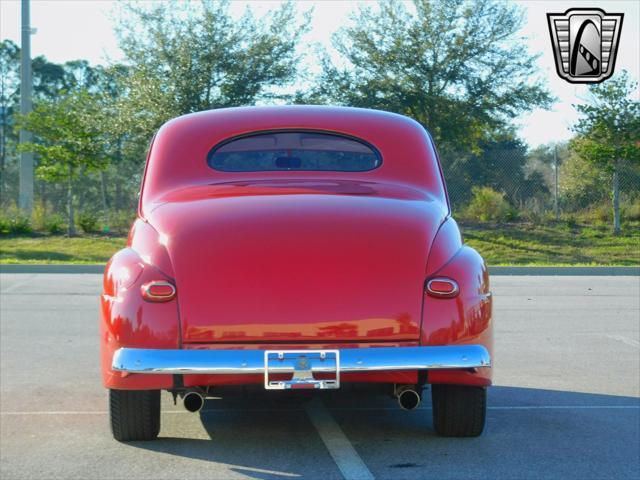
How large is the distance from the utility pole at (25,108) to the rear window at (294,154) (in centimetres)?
2431

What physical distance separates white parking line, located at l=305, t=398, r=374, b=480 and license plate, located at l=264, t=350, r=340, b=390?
0.46 meters

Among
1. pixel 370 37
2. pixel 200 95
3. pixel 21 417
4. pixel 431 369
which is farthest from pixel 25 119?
pixel 431 369

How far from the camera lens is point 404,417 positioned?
621 centimetres

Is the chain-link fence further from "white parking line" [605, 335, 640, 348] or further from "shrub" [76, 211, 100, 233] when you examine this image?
"white parking line" [605, 335, 640, 348]

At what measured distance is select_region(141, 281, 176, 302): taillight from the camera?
16.2ft

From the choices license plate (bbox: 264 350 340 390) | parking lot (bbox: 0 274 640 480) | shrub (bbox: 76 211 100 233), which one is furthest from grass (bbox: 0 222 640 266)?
license plate (bbox: 264 350 340 390)

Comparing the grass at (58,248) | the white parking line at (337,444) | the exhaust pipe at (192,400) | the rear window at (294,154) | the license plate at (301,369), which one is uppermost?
the rear window at (294,154)

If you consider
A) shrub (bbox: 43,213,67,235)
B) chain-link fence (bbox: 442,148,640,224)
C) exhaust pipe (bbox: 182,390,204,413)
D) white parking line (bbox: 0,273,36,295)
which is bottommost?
shrub (bbox: 43,213,67,235)

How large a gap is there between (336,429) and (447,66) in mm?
22973

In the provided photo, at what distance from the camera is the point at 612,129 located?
26.4m

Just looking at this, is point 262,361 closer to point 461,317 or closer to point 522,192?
point 461,317

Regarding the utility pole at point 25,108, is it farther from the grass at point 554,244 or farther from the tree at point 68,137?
the grass at point 554,244

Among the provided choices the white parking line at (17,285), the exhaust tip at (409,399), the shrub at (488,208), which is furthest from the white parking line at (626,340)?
the shrub at (488,208)

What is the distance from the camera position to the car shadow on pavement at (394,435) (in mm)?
5078
